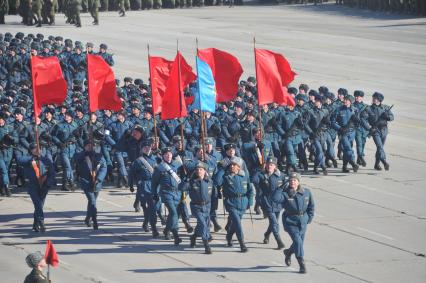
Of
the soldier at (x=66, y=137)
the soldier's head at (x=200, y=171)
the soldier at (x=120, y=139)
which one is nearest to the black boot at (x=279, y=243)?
the soldier's head at (x=200, y=171)

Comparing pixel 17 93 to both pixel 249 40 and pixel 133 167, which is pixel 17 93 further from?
pixel 249 40

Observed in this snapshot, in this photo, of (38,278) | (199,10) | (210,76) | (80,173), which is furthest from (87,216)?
(199,10)

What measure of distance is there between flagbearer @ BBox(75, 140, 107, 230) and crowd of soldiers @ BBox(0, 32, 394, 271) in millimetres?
19

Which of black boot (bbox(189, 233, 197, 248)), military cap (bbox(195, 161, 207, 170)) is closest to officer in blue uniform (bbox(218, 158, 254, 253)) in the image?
military cap (bbox(195, 161, 207, 170))

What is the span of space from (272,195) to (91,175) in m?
3.68

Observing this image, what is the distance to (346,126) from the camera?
30.5 metres

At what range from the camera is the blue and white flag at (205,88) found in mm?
25156

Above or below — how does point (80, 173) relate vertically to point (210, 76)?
below

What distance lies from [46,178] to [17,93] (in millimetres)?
8913

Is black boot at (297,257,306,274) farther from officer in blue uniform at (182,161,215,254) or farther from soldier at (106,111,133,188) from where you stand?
soldier at (106,111,133,188)

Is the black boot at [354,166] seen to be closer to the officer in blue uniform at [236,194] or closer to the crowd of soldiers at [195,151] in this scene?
the crowd of soldiers at [195,151]

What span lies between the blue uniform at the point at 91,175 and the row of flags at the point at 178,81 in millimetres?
996

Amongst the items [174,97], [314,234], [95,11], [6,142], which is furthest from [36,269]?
[95,11]

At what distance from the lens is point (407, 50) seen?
172 feet
